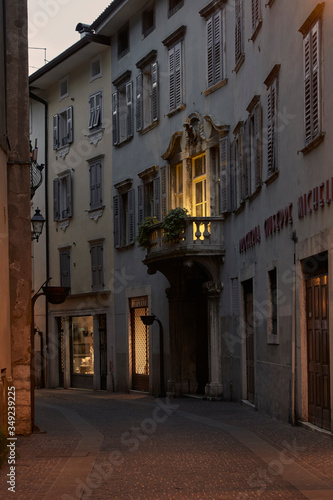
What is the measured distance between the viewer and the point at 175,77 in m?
28.2

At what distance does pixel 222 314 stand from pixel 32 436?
10.3 m

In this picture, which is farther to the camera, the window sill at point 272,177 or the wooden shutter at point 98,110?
the wooden shutter at point 98,110

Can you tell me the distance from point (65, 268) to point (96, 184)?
4480 millimetres

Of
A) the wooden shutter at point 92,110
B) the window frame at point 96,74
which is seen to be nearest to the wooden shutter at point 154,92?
the window frame at point 96,74

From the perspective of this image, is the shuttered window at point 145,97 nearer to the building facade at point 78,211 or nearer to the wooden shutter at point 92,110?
the building facade at point 78,211

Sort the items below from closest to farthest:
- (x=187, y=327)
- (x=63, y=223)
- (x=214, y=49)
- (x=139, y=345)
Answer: (x=214, y=49)
(x=187, y=327)
(x=139, y=345)
(x=63, y=223)

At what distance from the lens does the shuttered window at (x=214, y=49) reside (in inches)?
988

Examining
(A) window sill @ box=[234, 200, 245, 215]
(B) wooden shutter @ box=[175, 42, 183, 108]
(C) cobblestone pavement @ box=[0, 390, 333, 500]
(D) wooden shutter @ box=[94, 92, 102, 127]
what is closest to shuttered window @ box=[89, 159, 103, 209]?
(D) wooden shutter @ box=[94, 92, 102, 127]

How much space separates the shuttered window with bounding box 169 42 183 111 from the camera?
91.6 feet

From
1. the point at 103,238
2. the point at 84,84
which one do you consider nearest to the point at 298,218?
the point at 103,238

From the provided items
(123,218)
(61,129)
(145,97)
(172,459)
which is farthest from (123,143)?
(172,459)

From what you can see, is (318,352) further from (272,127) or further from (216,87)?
(216,87)

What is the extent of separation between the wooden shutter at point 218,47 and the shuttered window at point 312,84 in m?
9.48

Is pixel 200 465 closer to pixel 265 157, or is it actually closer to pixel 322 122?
pixel 322 122
